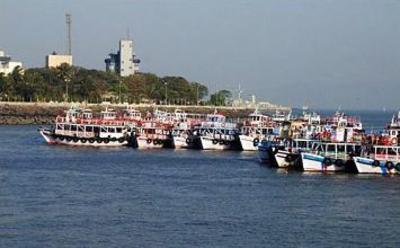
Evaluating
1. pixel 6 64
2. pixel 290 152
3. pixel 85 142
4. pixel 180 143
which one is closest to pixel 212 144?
pixel 180 143

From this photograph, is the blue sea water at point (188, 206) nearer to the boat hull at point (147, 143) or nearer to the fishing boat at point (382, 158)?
the fishing boat at point (382, 158)

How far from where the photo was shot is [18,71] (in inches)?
6565

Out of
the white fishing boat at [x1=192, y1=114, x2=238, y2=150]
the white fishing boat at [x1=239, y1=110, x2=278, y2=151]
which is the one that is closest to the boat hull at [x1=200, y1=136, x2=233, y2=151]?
the white fishing boat at [x1=192, y1=114, x2=238, y2=150]

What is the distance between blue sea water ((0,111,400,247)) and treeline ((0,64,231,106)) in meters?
98.1

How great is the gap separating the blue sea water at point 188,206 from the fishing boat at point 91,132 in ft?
61.5

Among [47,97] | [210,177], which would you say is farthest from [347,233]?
[47,97]

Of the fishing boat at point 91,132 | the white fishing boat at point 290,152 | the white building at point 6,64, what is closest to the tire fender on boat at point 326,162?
the white fishing boat at point 290,152

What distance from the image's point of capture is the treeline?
166 meters

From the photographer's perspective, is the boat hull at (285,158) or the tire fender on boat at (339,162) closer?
the tire fender on boat at (339,162)

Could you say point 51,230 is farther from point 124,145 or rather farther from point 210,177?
point 124,145

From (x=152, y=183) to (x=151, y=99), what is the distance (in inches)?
5390

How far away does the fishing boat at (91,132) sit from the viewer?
8819 cm

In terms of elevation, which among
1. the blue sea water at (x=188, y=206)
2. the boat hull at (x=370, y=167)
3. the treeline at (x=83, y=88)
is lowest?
the blue sea water at (x=188, y=206)

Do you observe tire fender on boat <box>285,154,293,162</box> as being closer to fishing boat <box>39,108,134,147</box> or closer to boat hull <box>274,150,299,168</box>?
boat hull <box>274,150,299,168</box>
